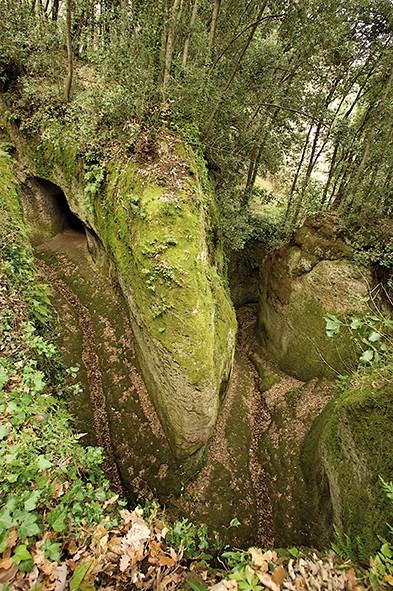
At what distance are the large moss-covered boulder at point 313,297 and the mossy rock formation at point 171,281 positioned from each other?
370 cm

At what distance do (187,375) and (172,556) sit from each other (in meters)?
4.75

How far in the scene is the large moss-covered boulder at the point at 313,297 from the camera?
34.9 ft

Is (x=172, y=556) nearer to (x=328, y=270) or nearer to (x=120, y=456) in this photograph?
(x=120, y=456)

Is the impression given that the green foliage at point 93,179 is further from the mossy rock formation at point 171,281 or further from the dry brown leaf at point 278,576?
the dry brown leaf at point 278,576

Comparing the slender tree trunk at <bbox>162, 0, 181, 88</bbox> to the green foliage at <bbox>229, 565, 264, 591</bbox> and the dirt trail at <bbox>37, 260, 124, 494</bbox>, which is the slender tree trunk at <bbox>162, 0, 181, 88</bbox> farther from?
the green foliage at <bbox>229, 565, 264, 591</bbox>

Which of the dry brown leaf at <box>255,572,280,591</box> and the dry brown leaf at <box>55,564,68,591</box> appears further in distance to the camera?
the dry brown leaf at <box>255,572,280,591</box>

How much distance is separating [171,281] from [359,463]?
5412mm

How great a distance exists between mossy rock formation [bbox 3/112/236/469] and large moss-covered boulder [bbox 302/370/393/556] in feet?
10.2

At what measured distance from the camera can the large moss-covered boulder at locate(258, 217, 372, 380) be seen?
10.6 metres

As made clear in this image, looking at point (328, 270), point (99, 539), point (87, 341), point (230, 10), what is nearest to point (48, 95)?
point (230, 10)

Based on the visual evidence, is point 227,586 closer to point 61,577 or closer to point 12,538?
point 61,577

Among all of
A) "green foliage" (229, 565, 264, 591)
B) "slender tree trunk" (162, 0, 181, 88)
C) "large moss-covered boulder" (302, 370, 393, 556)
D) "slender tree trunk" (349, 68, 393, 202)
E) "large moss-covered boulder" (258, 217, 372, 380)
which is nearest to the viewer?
"green foliage" (229, 565, 264, 591)

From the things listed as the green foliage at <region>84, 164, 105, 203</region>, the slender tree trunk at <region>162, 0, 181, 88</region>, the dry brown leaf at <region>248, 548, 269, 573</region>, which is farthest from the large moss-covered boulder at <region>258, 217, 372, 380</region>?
the dry brown leaf at <region>248, 548, 269, 573</region>

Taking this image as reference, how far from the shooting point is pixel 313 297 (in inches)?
451
